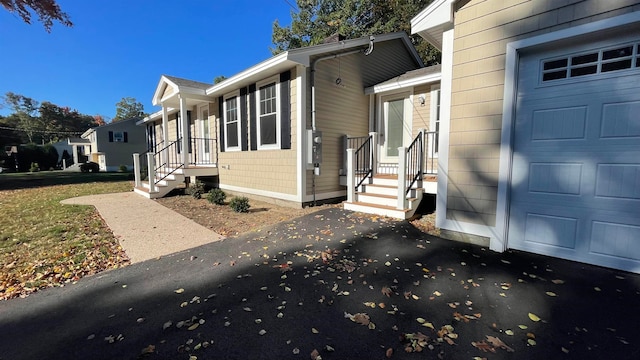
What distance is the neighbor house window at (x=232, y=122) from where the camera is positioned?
859 centimetres

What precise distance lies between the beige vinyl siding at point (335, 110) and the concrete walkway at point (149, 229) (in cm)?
289

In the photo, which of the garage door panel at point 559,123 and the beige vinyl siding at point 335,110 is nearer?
the garage door panel at point 559,123

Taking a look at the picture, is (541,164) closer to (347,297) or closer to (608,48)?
(608,48)

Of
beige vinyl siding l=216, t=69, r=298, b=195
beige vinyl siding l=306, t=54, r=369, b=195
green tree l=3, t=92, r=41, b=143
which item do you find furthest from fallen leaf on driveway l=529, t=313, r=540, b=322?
green tree l=3, t=92, r=41, b=143

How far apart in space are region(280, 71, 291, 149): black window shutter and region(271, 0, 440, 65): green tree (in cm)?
685

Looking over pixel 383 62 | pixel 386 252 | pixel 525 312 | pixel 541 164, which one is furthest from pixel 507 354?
pixel 383 62

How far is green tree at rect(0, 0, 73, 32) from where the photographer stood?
31.0 feet

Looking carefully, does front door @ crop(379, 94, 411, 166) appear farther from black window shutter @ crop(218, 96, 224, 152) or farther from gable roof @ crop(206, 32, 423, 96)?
black window shutter @ crop(218, 96, 224, 152)

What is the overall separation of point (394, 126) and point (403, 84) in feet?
3.82

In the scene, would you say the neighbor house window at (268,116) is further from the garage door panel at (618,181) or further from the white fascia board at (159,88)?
the garage door panel at (618,181)

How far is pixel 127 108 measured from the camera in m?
64.0

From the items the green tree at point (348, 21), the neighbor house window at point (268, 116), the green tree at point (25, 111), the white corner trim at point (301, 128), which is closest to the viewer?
the white corner trim at point (301, 128)

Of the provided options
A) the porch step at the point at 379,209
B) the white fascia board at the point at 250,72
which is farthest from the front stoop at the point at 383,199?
the white fascia board at the point at 250,72

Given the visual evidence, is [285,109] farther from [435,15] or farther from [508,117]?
[508,117]
